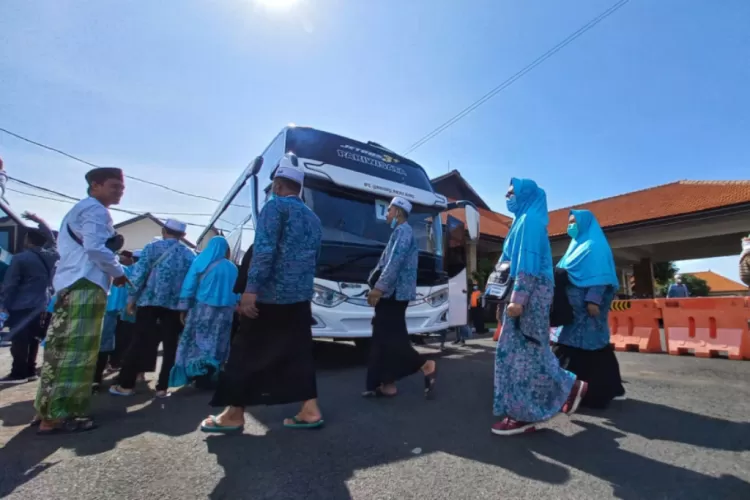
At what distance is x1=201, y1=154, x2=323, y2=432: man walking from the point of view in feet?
9.21

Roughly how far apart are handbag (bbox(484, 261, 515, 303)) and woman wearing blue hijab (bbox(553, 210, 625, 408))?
98 cm

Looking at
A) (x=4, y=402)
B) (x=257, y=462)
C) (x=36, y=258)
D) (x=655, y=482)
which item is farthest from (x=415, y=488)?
(x=36, y=258)

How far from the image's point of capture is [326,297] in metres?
5.26

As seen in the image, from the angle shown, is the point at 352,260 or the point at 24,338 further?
the point at 352,260

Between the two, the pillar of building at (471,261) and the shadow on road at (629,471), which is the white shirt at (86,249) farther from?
the pillar of building at (471,261)

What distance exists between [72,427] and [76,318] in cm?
78

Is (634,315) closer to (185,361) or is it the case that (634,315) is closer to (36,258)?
(185,361)

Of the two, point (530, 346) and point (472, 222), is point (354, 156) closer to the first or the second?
point (472, 222)

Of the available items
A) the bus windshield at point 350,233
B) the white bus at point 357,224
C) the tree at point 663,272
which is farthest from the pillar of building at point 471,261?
the tree at point 663,272

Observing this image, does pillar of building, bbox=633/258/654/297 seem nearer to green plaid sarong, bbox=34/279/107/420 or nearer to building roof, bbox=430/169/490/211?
building roof, bbox=430/169/490/211

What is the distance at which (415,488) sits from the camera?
6.73ft

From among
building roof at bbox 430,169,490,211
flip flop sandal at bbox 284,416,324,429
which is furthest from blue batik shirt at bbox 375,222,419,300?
building roof at bbox 430,169,490,211

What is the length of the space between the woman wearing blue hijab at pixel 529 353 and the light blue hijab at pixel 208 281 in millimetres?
2804

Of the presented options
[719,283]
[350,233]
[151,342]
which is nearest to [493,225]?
[350,233]
